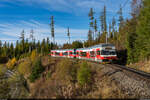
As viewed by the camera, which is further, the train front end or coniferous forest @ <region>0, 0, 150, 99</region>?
the train front end

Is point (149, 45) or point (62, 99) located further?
point (149, 45)

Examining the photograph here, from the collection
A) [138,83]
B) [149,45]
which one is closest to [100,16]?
[149,45]

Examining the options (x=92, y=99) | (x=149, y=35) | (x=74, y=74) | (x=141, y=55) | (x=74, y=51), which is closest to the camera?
(x=92, y=99)

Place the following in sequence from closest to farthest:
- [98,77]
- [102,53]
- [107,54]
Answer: [98,77], [107,54], [102,53]

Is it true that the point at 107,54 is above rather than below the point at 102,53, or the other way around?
below

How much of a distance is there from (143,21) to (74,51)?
63.6 ft

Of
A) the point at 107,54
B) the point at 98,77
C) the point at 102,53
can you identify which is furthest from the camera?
the point at 102,53

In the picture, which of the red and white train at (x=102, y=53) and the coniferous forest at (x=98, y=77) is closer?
the coniferous forest at (x=98, y=77)

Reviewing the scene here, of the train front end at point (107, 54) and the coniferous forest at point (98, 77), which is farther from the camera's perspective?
the train front end at point (107, 54)

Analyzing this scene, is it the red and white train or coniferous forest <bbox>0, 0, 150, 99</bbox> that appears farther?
the red and white train

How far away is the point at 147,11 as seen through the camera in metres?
13.6

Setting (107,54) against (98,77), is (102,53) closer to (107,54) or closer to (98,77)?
(107,54)

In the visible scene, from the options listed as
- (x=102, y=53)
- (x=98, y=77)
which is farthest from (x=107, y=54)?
(x=98, y=77)

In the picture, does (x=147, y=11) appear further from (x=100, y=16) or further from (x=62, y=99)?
(x=100, y=16)
